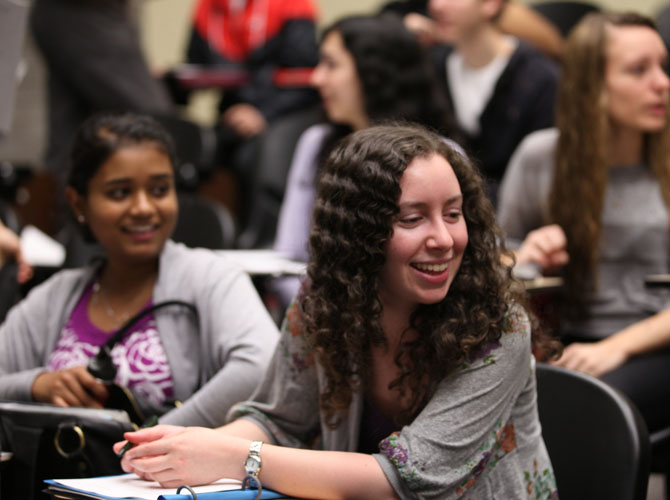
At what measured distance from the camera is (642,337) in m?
2.14

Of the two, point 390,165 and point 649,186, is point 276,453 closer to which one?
point 390,165

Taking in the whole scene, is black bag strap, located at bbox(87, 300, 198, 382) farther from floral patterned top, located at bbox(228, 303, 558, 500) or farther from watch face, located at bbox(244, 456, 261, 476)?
watch face, located at bbox(244, 456, 261, 476)

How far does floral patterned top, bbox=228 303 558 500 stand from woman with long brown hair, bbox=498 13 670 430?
38.9 inches

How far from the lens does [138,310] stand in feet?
6.31

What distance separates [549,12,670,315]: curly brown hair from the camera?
237 centimetres

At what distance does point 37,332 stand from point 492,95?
1945 millimetres

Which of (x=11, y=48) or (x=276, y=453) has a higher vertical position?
(x=11, y=48)

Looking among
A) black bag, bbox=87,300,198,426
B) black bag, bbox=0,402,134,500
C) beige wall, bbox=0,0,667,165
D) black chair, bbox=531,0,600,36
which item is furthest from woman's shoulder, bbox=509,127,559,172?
beige wall, bbox=0,0,667,165

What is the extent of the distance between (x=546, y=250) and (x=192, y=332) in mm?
906

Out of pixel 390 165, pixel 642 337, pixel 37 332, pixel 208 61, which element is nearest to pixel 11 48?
pixel 37 332

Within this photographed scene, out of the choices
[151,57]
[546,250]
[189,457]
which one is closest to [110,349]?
[189,457]

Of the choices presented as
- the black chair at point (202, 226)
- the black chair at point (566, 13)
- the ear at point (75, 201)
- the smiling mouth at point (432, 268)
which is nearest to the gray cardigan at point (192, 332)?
the ear at point (75, 201)

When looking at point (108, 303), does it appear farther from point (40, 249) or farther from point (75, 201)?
point (40, 249)

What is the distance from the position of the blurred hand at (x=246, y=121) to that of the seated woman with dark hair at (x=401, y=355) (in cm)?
309
